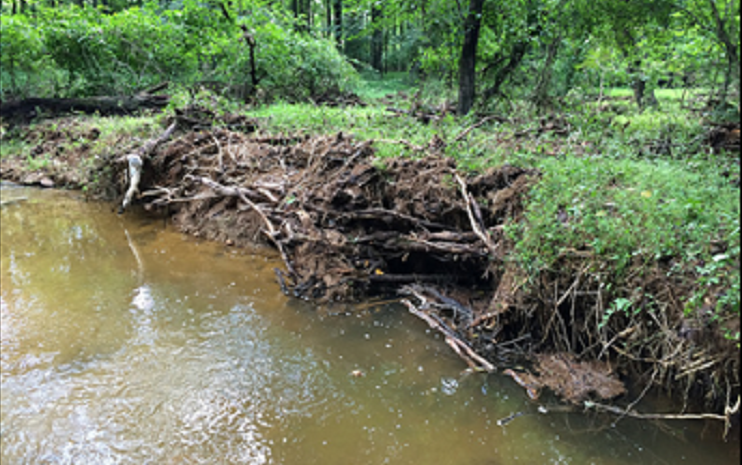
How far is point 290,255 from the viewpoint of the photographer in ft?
17.1

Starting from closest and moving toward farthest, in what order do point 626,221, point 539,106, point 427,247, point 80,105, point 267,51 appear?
point 626,221 < point 427,247 < point 539,106 < point 80,105 < point 267,51

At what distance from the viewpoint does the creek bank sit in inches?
127

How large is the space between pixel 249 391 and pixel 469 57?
683cm

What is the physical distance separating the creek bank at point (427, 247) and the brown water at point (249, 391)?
31cm

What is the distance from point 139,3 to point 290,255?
24.1 meters

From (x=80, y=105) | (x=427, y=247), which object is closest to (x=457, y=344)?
(x=427, y=247)

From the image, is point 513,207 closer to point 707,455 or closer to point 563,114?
point 707,455

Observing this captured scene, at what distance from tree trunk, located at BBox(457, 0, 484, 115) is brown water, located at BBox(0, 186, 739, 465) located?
5.23 metres

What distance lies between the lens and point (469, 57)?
26.9 ft

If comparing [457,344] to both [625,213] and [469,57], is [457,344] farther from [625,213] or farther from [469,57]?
[469,57]

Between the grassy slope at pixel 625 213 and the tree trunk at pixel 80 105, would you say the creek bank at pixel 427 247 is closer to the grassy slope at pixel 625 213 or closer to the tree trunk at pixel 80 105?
the grassy slope at pixel 625 213

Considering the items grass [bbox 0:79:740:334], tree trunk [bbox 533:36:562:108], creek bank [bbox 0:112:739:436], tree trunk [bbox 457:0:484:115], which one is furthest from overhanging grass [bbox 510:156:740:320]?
tree trunk [bbox 457:0:484:115]

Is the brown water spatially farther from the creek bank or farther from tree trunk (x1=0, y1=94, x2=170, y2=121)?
tree trunk (x1=0, y1=94, x2=170, y2=121)

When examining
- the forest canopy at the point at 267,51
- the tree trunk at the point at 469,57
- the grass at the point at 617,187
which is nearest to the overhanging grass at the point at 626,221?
the grass at the point at 617,187
